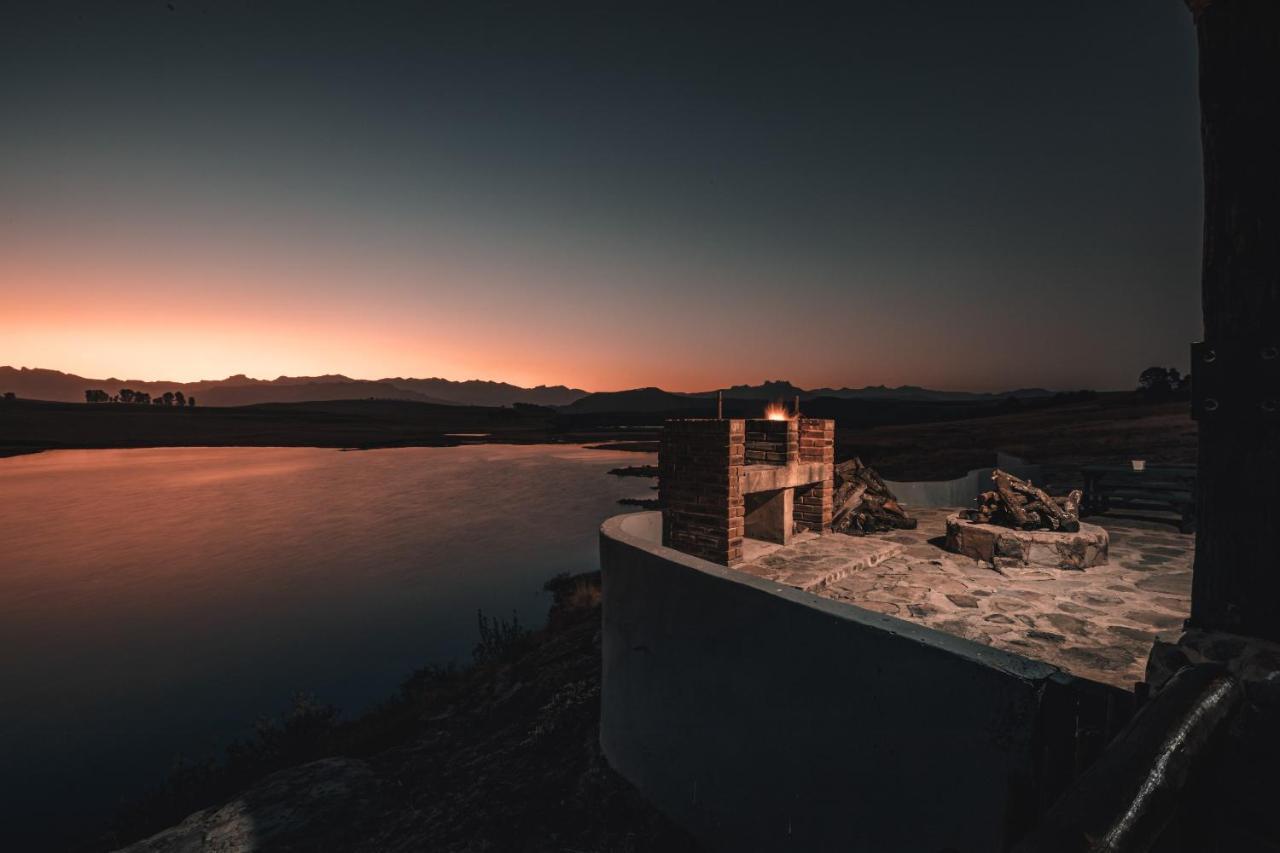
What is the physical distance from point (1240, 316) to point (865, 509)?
20.3ft

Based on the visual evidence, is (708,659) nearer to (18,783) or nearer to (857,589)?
(857,589)

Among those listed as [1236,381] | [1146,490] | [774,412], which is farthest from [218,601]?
[1146,490]

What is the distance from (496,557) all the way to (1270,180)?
23.4 m

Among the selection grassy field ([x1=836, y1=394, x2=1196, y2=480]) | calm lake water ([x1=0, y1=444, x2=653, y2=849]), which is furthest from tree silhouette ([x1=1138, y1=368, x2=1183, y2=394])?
calm lake water ([x1=0, y1=444, x2=653, y2=849])

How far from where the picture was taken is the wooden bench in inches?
300

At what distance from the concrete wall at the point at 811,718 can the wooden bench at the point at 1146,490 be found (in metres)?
7.75

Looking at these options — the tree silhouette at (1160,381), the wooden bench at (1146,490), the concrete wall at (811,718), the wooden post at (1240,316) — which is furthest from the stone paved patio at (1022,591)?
the tree silhouette at (1160,381)

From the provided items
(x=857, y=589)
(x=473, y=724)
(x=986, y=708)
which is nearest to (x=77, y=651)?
(x=473, y=724)

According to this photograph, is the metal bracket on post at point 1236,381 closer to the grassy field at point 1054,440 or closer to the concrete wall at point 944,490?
the concrete wall at point 944,490

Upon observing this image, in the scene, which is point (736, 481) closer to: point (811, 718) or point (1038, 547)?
point (811, 718)

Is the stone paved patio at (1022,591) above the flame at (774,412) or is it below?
below

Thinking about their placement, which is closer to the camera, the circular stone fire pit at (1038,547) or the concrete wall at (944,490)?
the circular stone fire pit at (1038,547)

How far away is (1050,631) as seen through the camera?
4062 mm

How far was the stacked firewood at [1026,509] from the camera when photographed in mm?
5957
